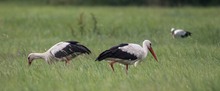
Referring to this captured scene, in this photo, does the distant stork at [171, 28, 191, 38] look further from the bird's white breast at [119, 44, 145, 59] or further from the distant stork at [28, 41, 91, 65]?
the bird's white breast at [119, 44, 145, 59]

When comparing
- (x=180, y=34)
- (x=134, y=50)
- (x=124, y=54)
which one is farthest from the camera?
(x=180, y=34)

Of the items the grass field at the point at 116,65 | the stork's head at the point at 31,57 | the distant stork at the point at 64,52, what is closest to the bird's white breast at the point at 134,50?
the grass field at the point at 116,65

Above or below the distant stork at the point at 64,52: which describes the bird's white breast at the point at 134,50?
above

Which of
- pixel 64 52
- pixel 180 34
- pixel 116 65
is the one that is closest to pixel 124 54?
pixel 116 65

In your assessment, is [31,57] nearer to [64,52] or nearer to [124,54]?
[64,52]

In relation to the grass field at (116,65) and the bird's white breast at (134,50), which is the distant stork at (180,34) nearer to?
the grass field at (116,65)

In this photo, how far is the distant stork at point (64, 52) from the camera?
9.88m

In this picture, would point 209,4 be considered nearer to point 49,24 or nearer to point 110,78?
point 49,24

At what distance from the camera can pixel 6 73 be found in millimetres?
8344

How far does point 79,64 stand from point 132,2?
1213 inches

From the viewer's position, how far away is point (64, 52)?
9.89 metres

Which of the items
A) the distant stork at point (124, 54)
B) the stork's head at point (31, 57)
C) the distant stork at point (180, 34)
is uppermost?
the distant stork at point (124, 54)

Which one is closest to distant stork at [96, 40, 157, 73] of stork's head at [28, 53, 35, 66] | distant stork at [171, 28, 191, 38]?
stork's head at [28, 53, 35, 66]

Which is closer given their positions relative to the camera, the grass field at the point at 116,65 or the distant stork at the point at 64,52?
the grass field at the point at 116,65
